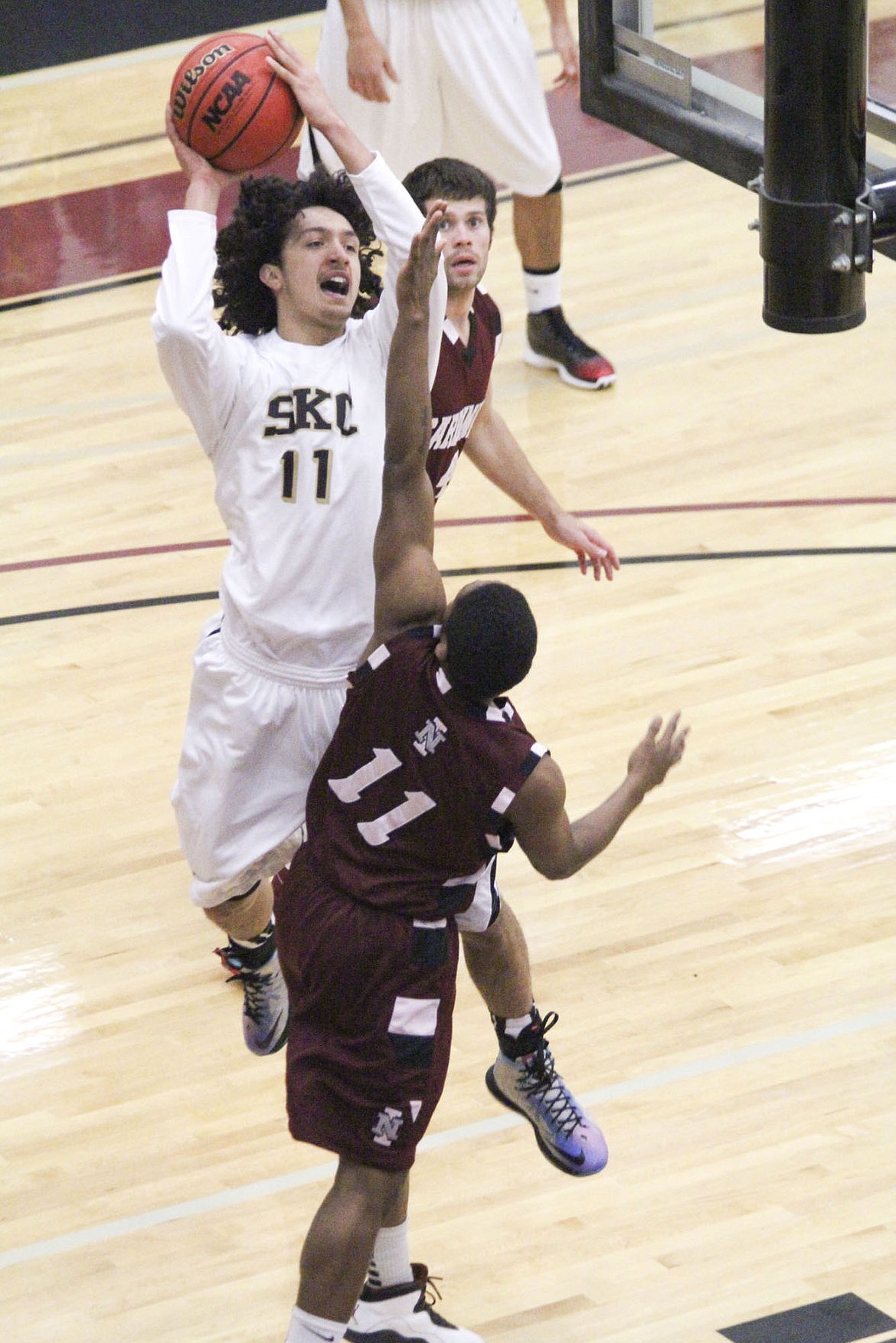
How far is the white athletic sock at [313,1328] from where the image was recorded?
316 cm

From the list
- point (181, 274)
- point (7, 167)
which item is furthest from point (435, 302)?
point (7, 167)

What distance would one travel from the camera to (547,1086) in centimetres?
374

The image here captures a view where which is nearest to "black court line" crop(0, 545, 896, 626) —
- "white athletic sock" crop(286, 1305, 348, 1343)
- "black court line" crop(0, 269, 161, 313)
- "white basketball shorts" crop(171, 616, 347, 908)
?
"white basketball shorts" crop(171, 616, 347, 908)

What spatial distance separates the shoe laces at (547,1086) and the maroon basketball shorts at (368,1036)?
496 millimetres

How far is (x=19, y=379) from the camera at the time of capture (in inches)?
288

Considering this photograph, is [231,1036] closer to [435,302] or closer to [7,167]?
[435,302]

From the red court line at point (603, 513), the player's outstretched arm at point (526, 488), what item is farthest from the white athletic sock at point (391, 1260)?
the red court line at point (603, 513)

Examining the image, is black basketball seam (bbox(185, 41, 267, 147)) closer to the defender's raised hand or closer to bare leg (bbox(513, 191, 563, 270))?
the defender's raised hand

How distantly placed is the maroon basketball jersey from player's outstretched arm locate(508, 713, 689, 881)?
1.27 meters

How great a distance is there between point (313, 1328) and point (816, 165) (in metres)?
1.98

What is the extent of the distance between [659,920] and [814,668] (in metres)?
1.08

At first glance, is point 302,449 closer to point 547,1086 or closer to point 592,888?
point 547,1086

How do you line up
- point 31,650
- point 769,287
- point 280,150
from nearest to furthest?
point 769,287
point 280,150
point 31,650

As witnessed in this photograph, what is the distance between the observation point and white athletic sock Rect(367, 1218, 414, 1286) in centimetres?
342
